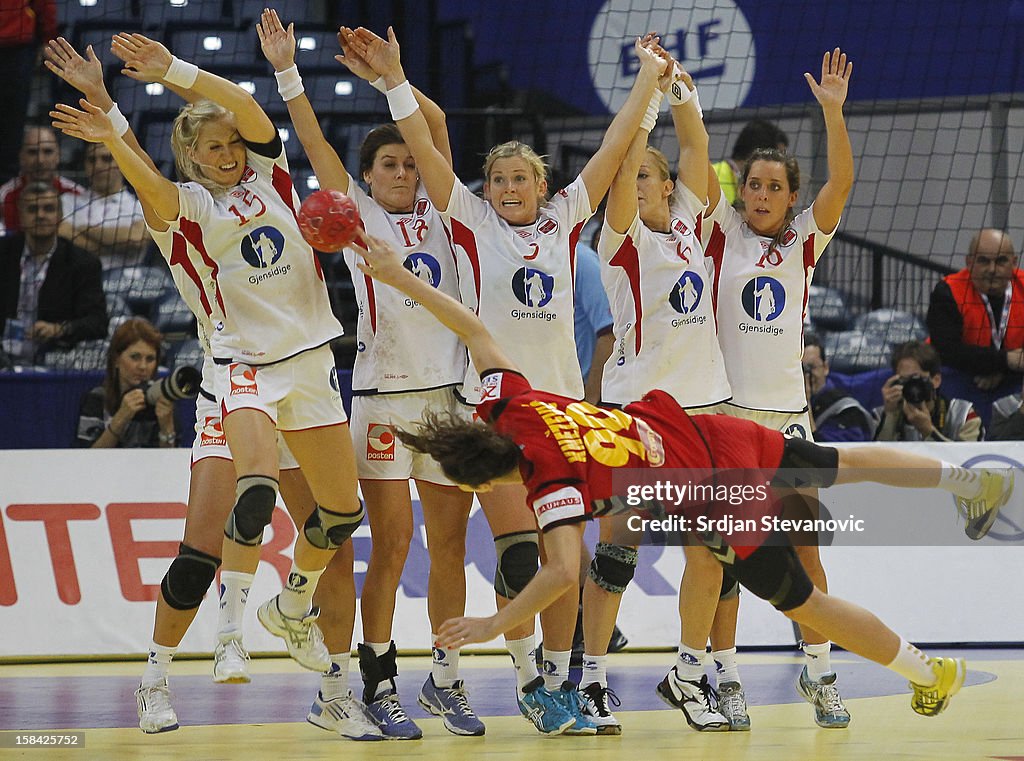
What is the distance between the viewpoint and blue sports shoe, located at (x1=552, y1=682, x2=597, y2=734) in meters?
5.33

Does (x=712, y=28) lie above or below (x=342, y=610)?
above

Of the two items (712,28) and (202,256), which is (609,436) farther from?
(712,28)

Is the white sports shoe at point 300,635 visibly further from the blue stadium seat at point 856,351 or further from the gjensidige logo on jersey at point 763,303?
the blue stadium seat at point 856,351

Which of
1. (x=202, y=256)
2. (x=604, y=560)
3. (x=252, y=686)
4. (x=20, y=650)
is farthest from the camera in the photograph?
(x=20, y=650)

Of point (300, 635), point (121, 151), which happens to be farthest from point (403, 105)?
point (300, 635)

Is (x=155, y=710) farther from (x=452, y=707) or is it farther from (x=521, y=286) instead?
(x=521, y=286)

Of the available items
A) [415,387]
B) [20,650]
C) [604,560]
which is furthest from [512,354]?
[20,650]

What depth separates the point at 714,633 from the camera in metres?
5.78

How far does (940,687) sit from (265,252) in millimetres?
2804

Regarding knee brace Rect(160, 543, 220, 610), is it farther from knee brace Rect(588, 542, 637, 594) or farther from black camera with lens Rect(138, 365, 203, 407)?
knee brace Rect(588, 542, 637, 594)

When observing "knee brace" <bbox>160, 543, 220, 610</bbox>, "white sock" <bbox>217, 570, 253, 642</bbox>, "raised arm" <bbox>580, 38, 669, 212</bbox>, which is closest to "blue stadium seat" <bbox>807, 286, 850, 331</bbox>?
"raised arm" <bbox>580, 38, 669, 212</bbox>

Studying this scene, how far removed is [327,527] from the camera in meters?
5.16

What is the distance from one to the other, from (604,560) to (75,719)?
2.17m

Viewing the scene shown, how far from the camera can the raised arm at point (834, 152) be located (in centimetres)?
584
